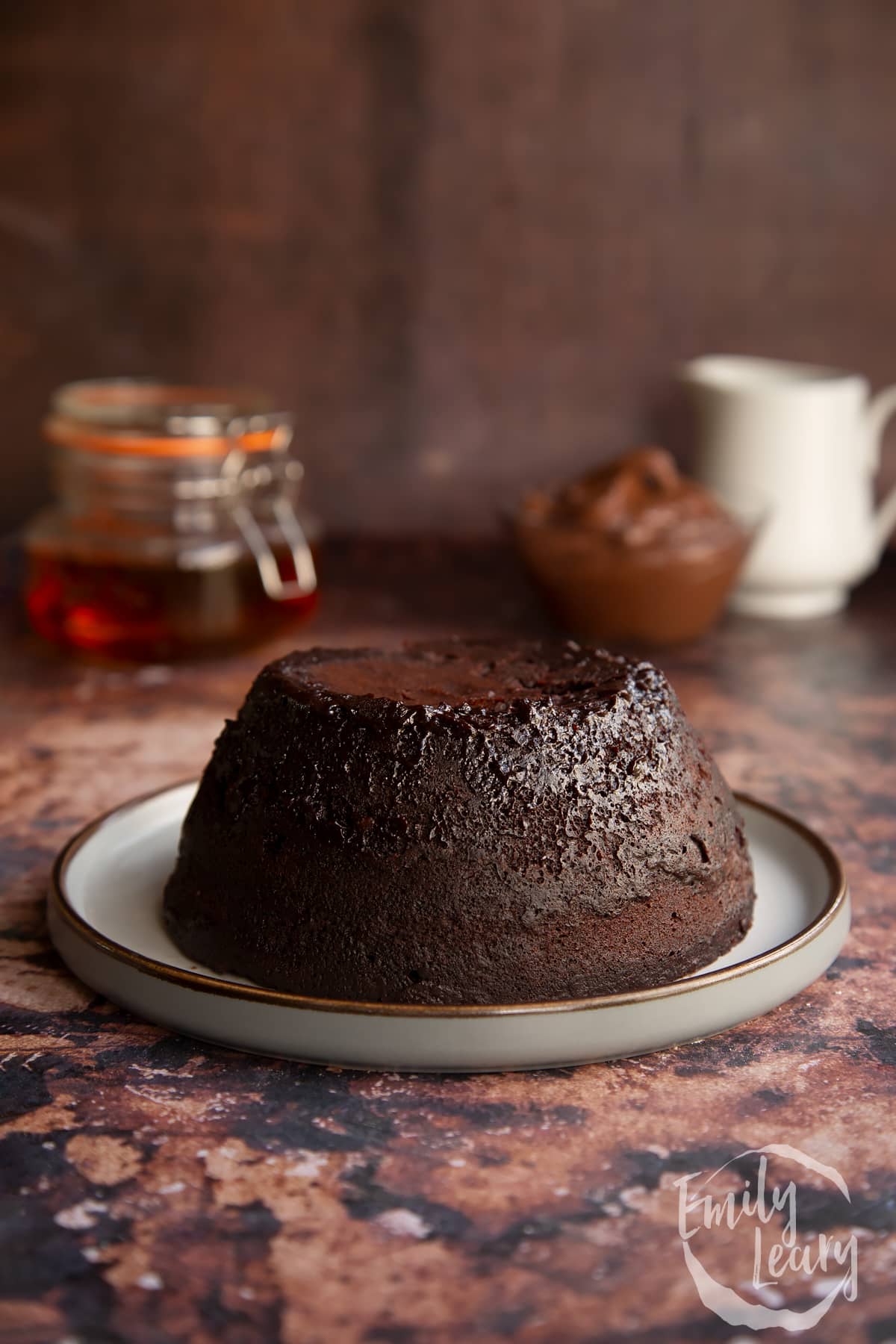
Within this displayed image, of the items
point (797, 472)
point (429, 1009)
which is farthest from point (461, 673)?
point (797, 472)

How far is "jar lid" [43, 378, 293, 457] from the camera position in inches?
60.2

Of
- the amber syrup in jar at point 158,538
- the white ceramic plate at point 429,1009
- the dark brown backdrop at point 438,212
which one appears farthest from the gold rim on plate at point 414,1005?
the dark brown backdrop at point 438,212

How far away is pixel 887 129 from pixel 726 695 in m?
0.96

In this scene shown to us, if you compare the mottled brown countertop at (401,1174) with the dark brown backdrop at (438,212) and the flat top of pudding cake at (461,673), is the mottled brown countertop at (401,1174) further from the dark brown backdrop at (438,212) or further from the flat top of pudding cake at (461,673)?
the dark brown backdrop at (438,212)

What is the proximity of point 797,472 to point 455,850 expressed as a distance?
3.77 feet

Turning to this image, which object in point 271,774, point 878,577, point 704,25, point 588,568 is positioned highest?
point 704,25

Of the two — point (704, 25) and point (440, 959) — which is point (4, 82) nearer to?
point (704, 25)

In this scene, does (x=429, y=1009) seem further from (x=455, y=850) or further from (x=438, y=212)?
(x=438, y=212)

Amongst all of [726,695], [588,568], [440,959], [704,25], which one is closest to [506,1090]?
[440,959]

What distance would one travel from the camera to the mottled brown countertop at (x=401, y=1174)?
61 centimetres

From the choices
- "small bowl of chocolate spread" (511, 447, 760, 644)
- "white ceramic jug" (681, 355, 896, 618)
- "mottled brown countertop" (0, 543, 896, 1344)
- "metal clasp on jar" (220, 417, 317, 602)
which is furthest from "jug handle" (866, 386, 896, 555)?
"mottled brown countertop" (0, 543, 896, 1344)

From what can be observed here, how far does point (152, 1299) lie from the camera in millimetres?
619

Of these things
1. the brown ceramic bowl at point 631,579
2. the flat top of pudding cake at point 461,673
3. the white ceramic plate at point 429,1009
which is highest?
the flat top of pudding cake at point 461,673

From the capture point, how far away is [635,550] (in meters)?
Answer: 1.64
